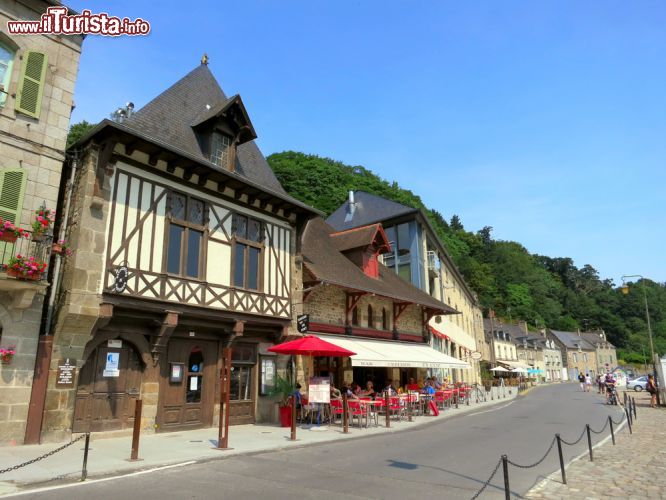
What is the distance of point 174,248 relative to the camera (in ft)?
37.9

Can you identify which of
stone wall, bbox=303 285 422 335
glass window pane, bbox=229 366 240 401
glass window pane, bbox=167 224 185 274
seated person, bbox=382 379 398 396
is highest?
glass window pane, bbox=167 224 185 274

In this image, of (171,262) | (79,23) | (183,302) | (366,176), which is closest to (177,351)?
(183,302)

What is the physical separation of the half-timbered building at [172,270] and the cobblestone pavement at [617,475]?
8288mm

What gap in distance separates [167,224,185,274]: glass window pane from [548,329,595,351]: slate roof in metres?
81.6

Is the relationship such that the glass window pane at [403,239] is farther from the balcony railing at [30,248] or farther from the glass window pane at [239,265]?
the balcony railing at [30,248]

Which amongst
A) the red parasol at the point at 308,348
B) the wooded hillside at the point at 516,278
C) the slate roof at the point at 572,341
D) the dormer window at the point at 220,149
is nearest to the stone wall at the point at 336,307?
the red parasol at the point at 308,348

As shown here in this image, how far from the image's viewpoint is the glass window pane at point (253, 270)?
1341 cm

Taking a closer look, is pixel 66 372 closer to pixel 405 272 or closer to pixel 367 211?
pixel 405 272

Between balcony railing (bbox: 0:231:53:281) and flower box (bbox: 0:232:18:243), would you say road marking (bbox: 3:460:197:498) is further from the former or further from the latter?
flower box (bbox: 0:232:18:243)

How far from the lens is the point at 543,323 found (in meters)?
86.5

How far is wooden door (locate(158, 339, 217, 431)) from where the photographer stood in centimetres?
1149

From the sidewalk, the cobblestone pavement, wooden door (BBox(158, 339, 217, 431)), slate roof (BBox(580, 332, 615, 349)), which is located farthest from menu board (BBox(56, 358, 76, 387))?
slate roof (BBox(580, 332, 615, 349))

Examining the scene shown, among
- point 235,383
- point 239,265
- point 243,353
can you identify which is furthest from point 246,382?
point 239,265

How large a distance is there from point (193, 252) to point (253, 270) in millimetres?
2118
